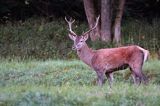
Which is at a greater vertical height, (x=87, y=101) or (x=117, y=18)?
(x=117, y=18)

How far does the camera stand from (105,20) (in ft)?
65.8

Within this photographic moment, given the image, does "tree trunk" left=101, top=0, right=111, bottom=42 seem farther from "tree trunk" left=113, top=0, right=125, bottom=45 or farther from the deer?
the deer

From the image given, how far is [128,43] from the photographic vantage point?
19.5m

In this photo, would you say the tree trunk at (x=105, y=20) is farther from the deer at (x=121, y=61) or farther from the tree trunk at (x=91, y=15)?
the deer at (x=121, y=61)

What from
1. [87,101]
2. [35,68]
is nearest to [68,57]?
[35,68]

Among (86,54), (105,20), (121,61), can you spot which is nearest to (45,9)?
(105,20)

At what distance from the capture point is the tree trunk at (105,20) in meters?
19.9

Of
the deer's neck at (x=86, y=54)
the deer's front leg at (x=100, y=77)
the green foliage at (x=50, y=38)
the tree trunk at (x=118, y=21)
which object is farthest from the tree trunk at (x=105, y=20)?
the deer's front leg at (x=100, y=77)

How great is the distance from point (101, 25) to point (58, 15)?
14.6ft

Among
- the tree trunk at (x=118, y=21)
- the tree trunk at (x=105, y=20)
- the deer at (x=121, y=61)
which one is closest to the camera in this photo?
the deer at (x=121, y=61)

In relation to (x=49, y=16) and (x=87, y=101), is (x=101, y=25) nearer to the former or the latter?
(x=49, y=16)

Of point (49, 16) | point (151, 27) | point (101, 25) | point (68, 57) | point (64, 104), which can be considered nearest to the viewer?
point (64, 104)

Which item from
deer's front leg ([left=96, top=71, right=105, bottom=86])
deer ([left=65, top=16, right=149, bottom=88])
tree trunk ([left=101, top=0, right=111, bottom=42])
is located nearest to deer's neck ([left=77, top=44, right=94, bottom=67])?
deer ([left=65, top=16, right=149, bottom=88])

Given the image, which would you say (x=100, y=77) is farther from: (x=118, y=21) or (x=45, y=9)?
(x=45, y=9)
